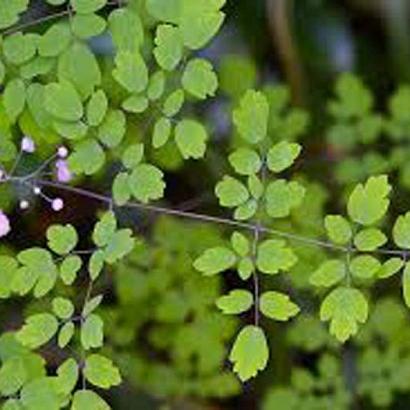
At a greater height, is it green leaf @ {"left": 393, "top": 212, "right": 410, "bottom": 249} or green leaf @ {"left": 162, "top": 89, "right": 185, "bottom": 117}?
green leaf @ {"left": 162, "top": 89, "right": 185, "bottom": 117}

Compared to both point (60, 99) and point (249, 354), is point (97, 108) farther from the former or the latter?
point (249, 354)

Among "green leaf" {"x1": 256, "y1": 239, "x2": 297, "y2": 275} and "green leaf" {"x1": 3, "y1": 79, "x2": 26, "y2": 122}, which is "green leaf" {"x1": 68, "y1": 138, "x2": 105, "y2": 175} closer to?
"green leaf" {"x1": 3, "y1": 79, "x2": 26, "y2": 122}

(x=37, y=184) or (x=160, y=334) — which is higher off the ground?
(x=37, y=184)

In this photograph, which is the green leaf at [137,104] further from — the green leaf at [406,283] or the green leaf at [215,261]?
the green leaf at [406,283]

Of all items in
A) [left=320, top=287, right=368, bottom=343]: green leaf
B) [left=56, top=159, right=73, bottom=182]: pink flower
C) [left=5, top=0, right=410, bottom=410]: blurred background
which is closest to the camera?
[left=320, top=287, right=368, bottom=343]: green leaf

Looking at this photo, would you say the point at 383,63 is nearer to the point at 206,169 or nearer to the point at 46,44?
the point at 206,169

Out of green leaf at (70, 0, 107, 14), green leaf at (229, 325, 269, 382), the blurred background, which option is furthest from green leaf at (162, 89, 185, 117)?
the blurred background

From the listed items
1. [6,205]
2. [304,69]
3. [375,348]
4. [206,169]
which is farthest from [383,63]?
[6,205]
